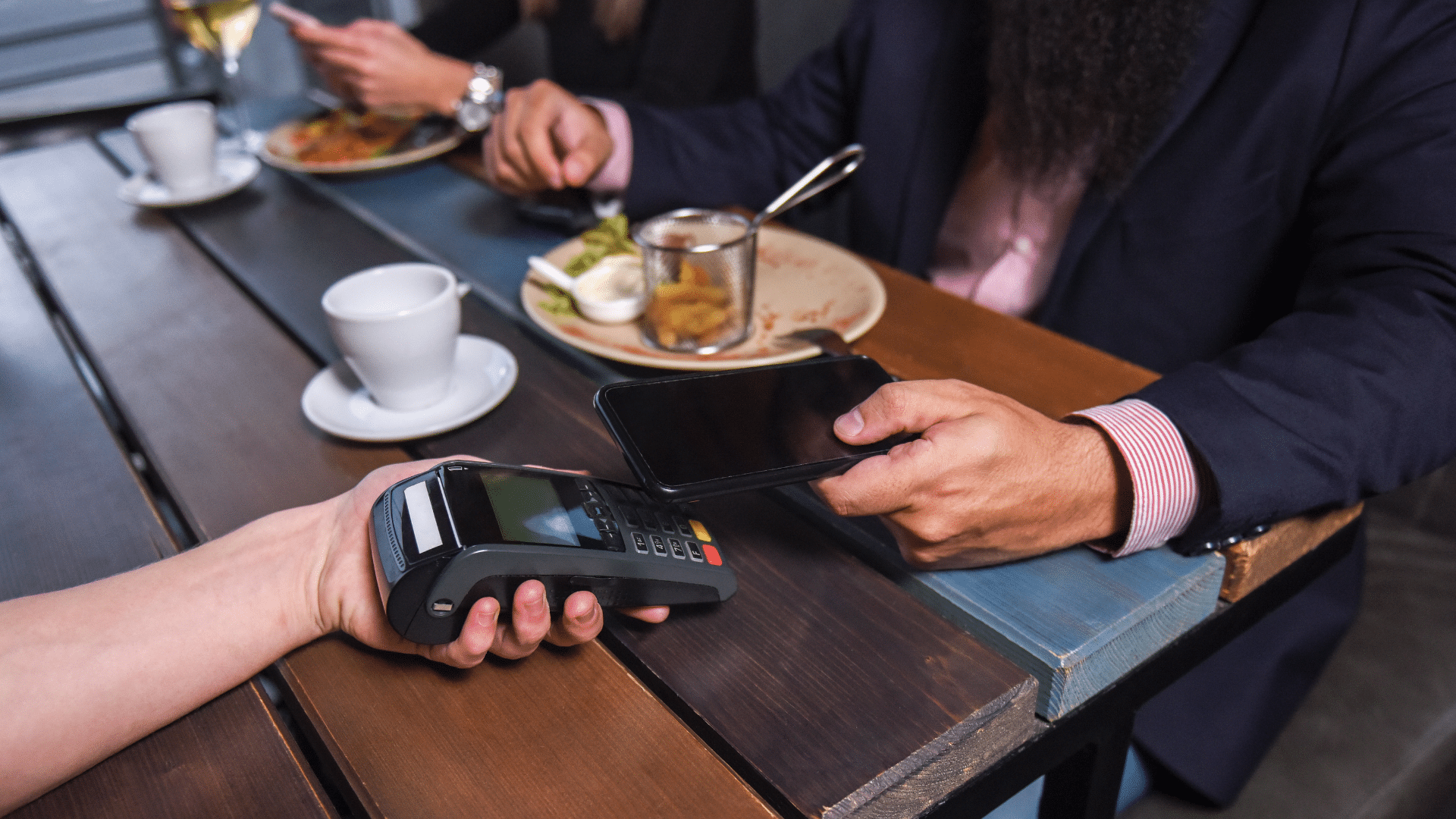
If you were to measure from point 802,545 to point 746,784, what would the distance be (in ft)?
0.68

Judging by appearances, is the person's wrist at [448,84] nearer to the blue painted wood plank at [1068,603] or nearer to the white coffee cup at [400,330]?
the white coffee cup at [400,330]

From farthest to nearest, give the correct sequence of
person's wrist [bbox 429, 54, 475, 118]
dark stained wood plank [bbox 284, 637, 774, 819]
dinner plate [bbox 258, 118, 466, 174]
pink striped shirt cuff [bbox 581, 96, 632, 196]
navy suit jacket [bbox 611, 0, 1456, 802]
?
1. person's wrist [bbox 429, 54, 475, 118]
2. dinner plate [bbox 258, 118, 466, 174]
3. pink striped shirt cuff [bbox 581, 96, 632, 196]
4. navy suit jacket [bbox 611, 0, 1456, 802]
5. dark stained wood plank [bbox 284, 637, 774, 819]

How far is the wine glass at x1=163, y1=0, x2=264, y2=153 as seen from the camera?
1.51 meters

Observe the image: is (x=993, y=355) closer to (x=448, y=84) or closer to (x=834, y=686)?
(x=834, y=686)

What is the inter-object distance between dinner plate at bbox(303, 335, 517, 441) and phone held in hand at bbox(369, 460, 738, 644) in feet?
0.73

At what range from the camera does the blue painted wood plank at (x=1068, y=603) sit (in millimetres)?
585

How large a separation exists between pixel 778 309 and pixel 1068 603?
0.50m

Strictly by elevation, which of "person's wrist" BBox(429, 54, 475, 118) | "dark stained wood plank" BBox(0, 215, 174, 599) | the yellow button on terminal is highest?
"person's wrist" BBox(429, 54, 475, 118)

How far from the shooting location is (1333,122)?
94cm

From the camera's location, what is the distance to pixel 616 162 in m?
1.31

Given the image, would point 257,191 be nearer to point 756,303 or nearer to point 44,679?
point 756,303

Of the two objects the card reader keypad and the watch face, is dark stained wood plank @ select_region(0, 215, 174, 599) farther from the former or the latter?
the watch face

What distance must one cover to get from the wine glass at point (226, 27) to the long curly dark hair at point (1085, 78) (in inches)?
49.0

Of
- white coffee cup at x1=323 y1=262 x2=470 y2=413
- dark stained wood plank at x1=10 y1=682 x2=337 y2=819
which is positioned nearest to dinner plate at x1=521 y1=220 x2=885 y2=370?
white coffee cup at x1=323 y1=262 x2=470 y2=413
